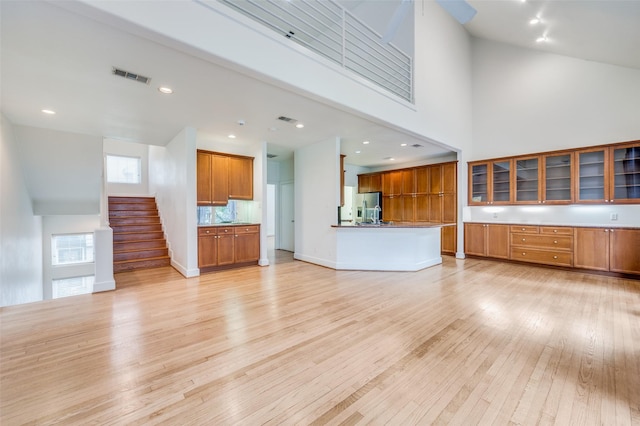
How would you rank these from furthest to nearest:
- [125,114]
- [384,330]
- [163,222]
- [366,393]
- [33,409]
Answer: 1. [163,222]
2. [125,114]
3. [384,330]
4. [366,393]
5. [33,409]

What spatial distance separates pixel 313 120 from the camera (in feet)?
14.1

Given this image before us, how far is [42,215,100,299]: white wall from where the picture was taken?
7.01 metres

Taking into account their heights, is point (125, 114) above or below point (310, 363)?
above

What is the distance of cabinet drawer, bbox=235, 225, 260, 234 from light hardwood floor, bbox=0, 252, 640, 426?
70.8 inches

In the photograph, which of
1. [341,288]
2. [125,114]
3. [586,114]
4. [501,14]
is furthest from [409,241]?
[125,114]

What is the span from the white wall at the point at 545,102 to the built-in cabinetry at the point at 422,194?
1.05 metres

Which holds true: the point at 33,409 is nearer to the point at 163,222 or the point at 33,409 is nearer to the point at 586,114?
the point at 163,222

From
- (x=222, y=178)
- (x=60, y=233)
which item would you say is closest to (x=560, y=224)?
(x=222, y=178)

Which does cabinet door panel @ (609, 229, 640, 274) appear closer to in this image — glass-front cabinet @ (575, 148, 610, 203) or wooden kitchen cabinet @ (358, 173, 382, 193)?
glass-front cabinet @ (575, 148, 610, 203)

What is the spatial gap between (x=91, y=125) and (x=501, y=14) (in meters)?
8.03

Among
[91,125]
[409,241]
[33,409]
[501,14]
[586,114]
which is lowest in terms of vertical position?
[33,409]

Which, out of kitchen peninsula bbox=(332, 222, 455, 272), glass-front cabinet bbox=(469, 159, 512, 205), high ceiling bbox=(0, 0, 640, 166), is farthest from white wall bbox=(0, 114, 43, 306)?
glass-front cabinet bbox=(469, 159, 512, 205)

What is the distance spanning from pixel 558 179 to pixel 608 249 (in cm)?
160

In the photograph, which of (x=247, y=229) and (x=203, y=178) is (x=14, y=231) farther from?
(x=247, y=229)
